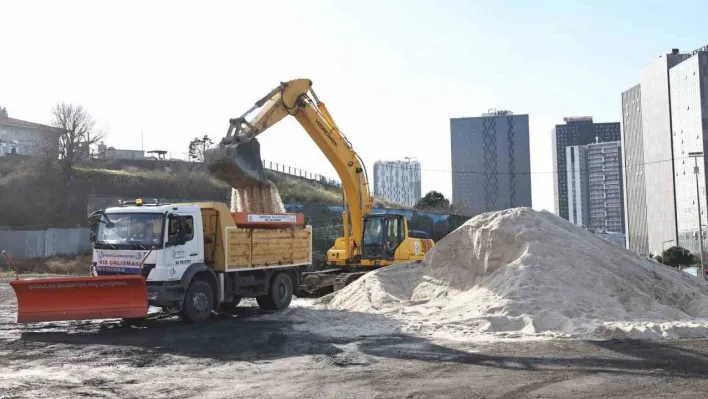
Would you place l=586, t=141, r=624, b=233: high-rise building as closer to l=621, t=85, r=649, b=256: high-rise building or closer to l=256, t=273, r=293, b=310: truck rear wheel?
l=621, t=85, r=649, b=256: high-rise building

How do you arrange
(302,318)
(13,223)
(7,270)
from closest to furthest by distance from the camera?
(302,318), (7,270), (13,223)

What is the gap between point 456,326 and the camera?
14.0m

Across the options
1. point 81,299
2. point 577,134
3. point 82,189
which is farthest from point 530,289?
point 577,134

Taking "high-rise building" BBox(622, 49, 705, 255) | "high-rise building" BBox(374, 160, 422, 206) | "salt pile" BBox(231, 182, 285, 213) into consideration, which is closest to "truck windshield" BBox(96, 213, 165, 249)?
"salt pile" BBox(231, 182, 285, 213)

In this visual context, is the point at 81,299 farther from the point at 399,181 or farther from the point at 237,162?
the point at 399,181

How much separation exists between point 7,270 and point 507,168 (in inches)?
1976

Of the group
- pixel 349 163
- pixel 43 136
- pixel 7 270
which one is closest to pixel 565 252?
pixel 349 163

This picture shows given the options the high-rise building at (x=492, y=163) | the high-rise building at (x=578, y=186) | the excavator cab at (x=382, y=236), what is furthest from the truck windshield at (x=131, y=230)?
the high-rise building at (x=578, y=186)

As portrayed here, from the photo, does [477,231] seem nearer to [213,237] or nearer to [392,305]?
[392,305]

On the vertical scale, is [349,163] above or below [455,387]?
above

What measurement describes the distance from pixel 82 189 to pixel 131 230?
4316cm

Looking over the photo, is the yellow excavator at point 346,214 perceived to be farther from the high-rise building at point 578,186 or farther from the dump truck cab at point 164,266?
the high-rise building at point 578,186

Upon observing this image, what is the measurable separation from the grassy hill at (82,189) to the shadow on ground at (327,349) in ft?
131

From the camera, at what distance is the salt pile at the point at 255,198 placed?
18.6 meters
